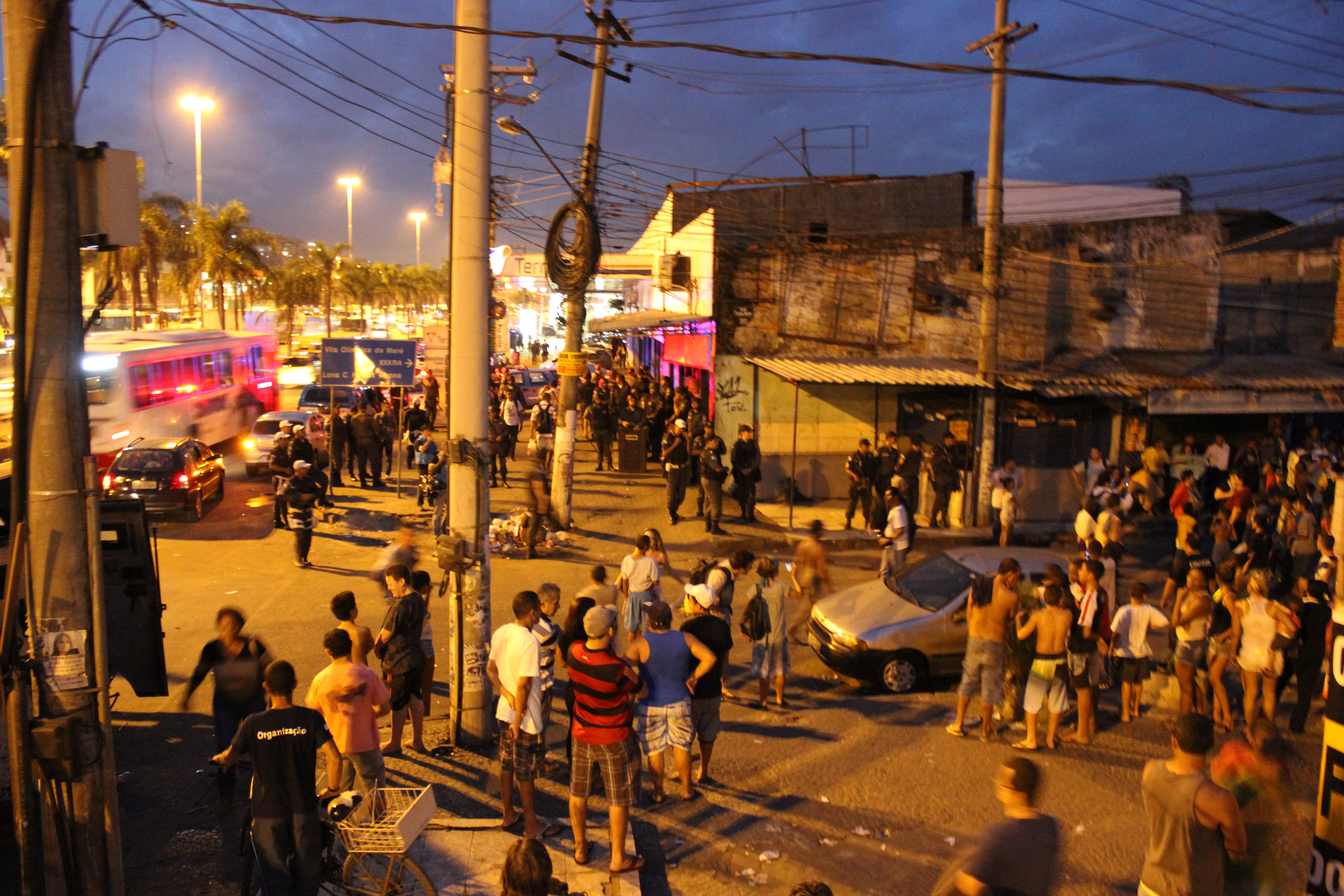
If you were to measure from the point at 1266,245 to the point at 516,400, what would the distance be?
21.0m

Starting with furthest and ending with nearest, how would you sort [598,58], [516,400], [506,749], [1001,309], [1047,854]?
[516,400] → [1001,309] → [598,58] → [506,749] → [1047,854]

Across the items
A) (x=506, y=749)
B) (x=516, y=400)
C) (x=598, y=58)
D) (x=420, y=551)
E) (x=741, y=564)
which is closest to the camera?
(x=506, y=749)

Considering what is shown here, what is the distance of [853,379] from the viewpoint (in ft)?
55.9

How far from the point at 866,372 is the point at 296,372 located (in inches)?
1487

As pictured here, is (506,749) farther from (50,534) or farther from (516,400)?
(516,400)

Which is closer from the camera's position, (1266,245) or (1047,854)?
(1047,854)

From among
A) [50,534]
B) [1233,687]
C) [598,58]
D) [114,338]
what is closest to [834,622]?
[1233,687]

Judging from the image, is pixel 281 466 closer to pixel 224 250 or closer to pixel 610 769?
pixel 610 769

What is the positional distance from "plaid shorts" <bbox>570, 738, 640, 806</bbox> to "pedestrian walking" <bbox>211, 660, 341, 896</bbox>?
163 centimetres

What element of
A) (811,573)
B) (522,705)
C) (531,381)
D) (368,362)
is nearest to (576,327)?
(368,362)

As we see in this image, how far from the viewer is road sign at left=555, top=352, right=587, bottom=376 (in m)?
15.5

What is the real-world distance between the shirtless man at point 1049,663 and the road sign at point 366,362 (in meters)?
14.0

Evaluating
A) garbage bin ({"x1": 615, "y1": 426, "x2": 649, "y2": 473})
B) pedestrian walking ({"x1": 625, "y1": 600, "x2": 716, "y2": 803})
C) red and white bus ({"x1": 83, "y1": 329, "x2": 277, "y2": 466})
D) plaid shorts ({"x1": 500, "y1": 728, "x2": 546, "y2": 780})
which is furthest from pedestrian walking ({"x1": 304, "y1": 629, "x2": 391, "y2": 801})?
garbage bin ({"x1": 615, "y1": 426, "x2": 649, "y2": 473})

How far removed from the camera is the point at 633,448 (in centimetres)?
2192
